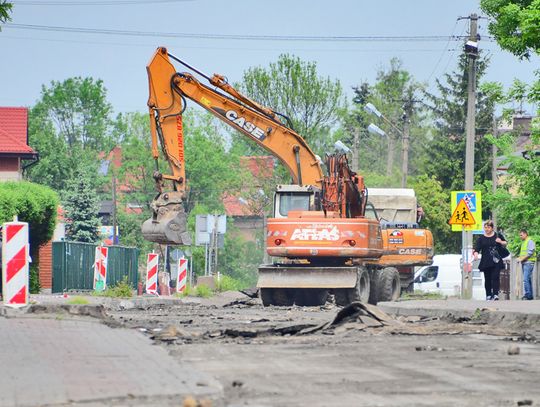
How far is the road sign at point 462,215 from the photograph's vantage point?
33.1m

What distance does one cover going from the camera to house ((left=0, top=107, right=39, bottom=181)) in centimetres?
6756

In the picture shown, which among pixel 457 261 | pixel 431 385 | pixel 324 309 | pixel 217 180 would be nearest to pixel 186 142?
pixel 217 180

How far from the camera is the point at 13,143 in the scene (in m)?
68.6

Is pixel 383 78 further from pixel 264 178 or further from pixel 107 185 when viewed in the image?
pixel 264 178

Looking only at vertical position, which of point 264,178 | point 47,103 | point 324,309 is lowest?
point 324,309

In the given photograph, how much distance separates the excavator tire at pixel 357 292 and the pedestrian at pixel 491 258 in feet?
8.78

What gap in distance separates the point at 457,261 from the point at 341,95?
18689mm

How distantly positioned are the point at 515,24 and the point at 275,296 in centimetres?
971

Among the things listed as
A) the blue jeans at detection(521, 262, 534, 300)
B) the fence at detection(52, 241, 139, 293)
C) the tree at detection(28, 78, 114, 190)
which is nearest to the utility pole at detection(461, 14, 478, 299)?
the blue jeans at detection(521, 262, 534, 300)

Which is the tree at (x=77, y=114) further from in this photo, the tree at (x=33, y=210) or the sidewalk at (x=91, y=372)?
the sidewalk at (x=91, y=372)

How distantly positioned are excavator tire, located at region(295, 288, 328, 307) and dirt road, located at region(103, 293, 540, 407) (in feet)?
39.9

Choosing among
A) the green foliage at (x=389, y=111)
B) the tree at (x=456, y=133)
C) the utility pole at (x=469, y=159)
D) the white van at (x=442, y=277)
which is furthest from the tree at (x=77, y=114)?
the utility pole at (x=469, y=159)

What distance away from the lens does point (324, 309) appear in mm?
29031

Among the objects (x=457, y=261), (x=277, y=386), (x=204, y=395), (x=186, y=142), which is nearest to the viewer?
(x=204, y=395)
